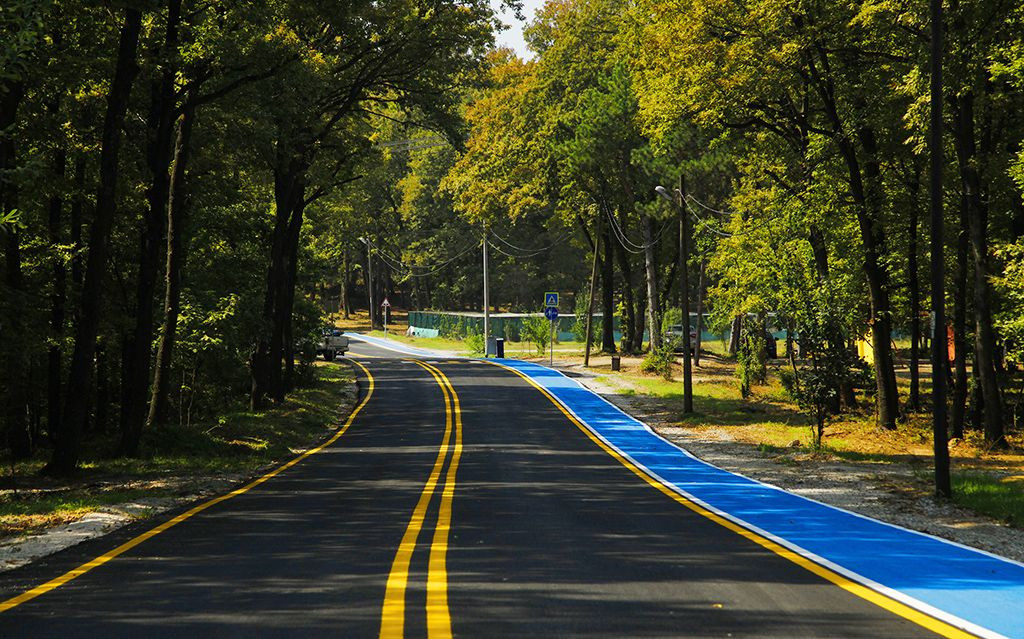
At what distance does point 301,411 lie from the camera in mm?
31859

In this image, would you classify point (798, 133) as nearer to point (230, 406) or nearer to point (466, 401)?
point (466, 401)

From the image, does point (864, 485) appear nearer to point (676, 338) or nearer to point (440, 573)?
point (440, 573)

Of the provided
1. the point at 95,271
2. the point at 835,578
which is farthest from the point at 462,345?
the point at 835,578

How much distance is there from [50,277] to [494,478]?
14889 mm

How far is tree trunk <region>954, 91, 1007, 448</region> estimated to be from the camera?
22359 mm

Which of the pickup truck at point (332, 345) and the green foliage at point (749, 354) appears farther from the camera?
the pickup truck at point (332, 345)

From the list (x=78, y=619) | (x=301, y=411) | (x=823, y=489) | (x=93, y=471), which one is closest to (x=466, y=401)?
(x=301, y=411)

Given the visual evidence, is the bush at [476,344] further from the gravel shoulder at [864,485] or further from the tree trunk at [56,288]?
the tree trunk at [56,288]

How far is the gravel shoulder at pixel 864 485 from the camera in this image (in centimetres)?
A: 1234

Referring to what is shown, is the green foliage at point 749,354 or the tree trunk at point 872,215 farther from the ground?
the tree trunk at point 872,215

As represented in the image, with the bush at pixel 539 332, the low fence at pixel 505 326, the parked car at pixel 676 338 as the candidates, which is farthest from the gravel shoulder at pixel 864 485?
the low fence at pixel 505 326

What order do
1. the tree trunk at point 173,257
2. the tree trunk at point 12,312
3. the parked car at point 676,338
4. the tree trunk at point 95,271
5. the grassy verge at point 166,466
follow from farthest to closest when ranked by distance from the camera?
the parked car at point 676,338
the tree trunk at point 173,257
the tree trunk at point 12,312
the tree trunk at point 95,271
the grassy verge at point 166,466

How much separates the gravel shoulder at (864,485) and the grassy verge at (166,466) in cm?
1029

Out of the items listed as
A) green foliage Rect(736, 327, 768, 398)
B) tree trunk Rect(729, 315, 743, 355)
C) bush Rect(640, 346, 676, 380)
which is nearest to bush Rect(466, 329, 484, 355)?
tree trunk Rect(729, 315, 743, 355)
